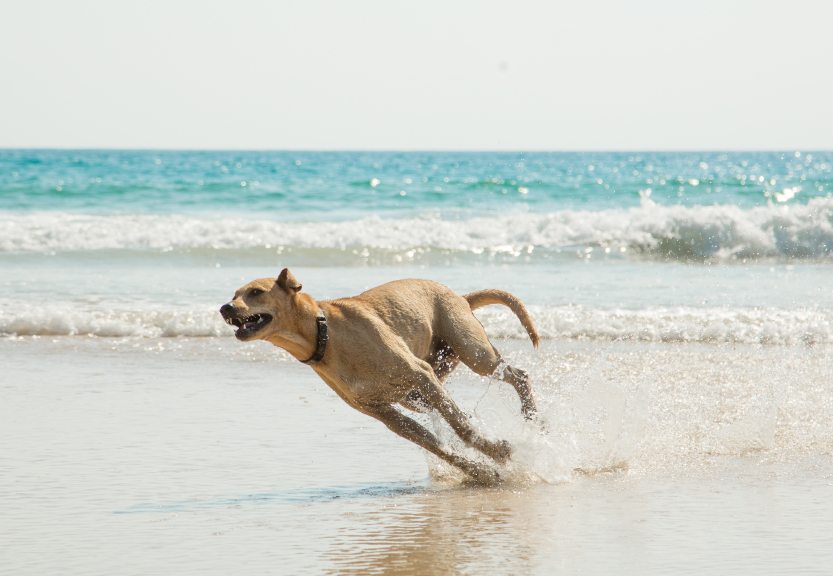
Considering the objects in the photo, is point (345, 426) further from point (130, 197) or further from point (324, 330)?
point (130, 197)

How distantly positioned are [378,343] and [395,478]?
909 mm

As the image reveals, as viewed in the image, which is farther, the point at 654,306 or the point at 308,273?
the point at 308,273

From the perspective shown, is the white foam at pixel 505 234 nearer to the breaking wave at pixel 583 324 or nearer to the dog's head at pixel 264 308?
the breaking wave at pixel 583 324

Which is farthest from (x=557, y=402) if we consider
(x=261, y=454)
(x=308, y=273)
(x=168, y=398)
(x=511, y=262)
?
A: (x=511, y=262)

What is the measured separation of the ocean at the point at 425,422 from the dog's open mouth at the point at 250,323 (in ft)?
2.90

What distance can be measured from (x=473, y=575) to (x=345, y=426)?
2.74 metres

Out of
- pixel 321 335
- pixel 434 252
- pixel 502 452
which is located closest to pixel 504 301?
pixel 502 452

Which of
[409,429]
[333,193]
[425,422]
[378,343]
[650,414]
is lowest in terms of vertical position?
[650,414]

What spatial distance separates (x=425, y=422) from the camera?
531cm

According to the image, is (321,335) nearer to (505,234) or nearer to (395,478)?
(395,478)

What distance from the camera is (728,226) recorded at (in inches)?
714

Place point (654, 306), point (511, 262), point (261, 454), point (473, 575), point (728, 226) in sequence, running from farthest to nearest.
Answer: point (728, 226)
point (511, 262)
point (654, 306)
point (261, 454)
point (473, 575)

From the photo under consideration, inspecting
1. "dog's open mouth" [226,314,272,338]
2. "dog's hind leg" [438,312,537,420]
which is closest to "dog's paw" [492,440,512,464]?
"dog's hind leg" [438,312,537,420]

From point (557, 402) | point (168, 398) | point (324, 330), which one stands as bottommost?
point (168, 398)
